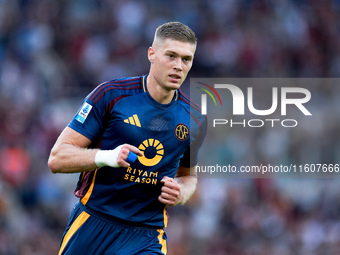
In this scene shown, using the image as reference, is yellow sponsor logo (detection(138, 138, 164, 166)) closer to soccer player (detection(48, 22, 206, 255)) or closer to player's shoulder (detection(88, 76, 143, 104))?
soccer player (detection(48, 22, 206, 255))

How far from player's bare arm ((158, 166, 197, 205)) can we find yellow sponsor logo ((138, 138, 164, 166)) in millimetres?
243

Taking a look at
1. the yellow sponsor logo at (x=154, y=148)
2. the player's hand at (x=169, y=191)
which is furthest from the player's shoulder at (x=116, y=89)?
the player's hand at (x=169, y=191)

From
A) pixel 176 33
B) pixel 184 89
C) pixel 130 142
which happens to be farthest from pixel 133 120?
pixel 184 89

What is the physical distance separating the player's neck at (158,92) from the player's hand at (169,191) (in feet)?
2.45

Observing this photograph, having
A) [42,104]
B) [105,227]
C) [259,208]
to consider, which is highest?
[42,104]

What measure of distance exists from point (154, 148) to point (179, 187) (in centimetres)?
46

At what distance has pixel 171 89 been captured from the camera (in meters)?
5.46

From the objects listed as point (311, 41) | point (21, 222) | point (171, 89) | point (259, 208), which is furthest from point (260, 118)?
point (171, 89)

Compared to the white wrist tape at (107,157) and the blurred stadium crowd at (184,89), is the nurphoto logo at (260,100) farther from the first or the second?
the white wrist tape at (107,157)

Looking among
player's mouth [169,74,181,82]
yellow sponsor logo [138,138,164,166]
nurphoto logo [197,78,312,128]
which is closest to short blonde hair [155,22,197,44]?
player's mouth [169,74,181,82]

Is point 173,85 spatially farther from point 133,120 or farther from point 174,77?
point 133,120

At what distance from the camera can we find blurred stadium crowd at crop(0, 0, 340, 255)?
38.7ft

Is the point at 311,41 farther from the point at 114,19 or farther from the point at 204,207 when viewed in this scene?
the point at 204,207

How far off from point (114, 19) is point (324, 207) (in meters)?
6.65
